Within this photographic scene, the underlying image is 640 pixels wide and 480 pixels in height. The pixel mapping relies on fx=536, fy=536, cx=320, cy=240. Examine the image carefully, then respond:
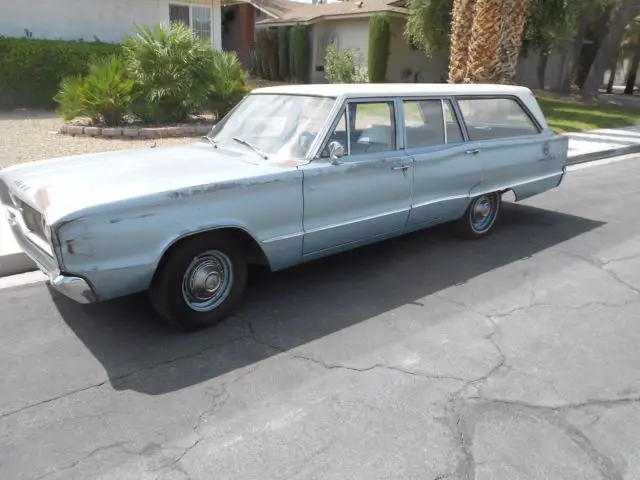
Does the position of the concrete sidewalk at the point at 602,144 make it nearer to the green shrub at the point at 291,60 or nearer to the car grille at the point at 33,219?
the car grille at the point at 33,219

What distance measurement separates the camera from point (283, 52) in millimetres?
27312

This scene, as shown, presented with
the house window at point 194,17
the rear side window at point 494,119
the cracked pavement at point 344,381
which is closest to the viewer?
the cracked pavement at point 344,381

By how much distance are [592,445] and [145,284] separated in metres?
2.72

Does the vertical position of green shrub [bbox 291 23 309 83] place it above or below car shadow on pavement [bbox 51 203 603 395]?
above

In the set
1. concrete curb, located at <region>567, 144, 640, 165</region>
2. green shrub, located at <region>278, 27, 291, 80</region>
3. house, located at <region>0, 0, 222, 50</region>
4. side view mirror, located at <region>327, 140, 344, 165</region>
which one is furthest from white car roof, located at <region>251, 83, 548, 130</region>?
green shrub, located at <region>278, 27, 291, 80</region>

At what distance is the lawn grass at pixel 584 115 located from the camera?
16.0 meters

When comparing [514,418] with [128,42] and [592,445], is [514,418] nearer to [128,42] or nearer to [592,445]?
[592,445]

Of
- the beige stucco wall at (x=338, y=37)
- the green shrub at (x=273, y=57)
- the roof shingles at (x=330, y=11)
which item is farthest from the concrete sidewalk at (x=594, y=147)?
the green shrub at (x=273, y=57)

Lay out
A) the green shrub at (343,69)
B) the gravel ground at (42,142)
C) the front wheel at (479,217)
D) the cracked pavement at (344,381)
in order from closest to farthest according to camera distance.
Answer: the cracked pavement at (344,381) < the front wheel at (479,217) < the gravel ground at (42,142) < the green shrub at (343,69)

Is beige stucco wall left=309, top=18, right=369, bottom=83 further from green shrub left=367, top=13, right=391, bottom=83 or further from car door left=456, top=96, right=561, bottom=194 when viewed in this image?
car door left=456, top=96, right=561, bottom=194

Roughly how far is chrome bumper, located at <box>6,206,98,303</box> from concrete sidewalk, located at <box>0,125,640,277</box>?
1073mm

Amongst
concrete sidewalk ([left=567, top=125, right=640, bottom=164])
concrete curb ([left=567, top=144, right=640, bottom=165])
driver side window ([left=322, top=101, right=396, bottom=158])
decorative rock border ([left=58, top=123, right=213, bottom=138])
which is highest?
driver side window ([left=322, top=101, right=396, bottom=158])

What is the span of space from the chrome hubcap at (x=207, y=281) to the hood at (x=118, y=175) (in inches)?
21.5

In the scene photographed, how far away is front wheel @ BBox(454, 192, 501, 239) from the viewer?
5.70 meters
